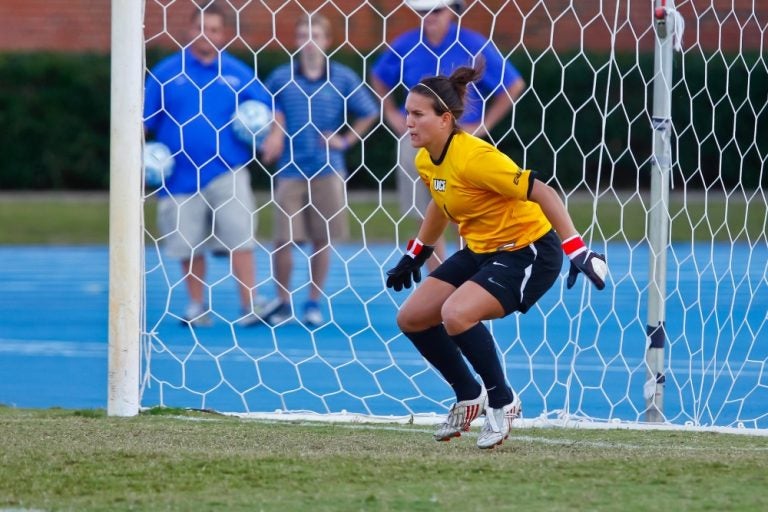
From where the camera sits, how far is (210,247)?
1052 cm

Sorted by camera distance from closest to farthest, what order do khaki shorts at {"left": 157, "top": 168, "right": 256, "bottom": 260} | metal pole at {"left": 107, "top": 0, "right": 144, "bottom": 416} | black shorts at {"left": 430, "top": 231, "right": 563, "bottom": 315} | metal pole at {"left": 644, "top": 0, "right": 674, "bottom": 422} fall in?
black shorts at {"left": 430, "top": 231, "right": 563, "bottom": 315}, metal pole at {"left": 107, "top": 0, "right": 144, "bottom": 416}, metal pole at {"left": 644, "top": 0, "right": 674, "bottom": 422}, khaki shorts at {"left": 157, "top": 168, "right": 256, "bottom": 260}

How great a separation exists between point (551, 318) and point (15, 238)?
8.82 m

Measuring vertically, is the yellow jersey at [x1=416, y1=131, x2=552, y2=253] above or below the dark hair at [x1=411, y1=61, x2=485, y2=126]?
below

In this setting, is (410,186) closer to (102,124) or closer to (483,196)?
(483,196)

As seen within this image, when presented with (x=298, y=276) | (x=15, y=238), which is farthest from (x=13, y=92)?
(x=298, y=276)

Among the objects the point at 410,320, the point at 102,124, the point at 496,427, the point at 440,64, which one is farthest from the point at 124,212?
the point at 102,124

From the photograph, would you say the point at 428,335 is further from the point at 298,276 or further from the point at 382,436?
the point at 298,276

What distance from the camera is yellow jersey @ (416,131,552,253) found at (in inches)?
212

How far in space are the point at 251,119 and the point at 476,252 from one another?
416 centimetres

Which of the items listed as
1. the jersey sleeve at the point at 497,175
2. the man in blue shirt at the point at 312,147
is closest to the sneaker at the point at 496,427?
the jersey sleeve at the point at 497,175

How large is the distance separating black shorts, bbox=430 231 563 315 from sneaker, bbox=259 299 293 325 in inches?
169

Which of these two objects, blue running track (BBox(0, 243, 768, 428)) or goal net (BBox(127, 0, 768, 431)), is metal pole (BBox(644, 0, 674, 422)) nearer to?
goal net (BBox(127, 0, 768, 431))

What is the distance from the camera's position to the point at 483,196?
5.53m

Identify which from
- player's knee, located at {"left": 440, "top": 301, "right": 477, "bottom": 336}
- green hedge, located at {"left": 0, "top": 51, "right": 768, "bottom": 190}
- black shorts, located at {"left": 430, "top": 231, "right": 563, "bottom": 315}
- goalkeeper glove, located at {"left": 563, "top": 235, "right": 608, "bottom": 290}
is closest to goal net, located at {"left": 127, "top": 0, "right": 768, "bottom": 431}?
black shorts, located at {"left": 430, "top": 231, "right": 563, "bottom": 315}
